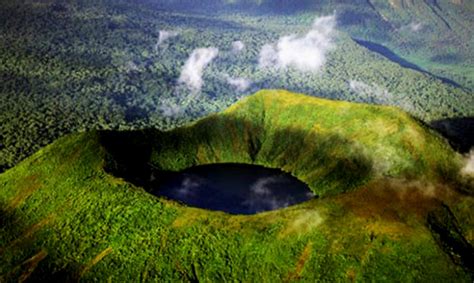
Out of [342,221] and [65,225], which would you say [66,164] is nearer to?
[65,225]

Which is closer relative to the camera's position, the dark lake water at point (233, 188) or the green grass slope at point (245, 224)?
the green grass slope at point (245, 224)

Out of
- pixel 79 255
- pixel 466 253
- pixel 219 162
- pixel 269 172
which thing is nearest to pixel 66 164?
pixel 79 255

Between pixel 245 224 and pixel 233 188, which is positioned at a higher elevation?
pixel 245 224

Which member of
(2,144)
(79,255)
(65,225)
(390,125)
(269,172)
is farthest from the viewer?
(2,144)

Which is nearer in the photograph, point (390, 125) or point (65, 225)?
point (65, 225)

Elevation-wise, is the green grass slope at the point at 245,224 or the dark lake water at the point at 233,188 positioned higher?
the green grass slope at the point at 245,224

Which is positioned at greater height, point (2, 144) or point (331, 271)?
point (331, 271)
